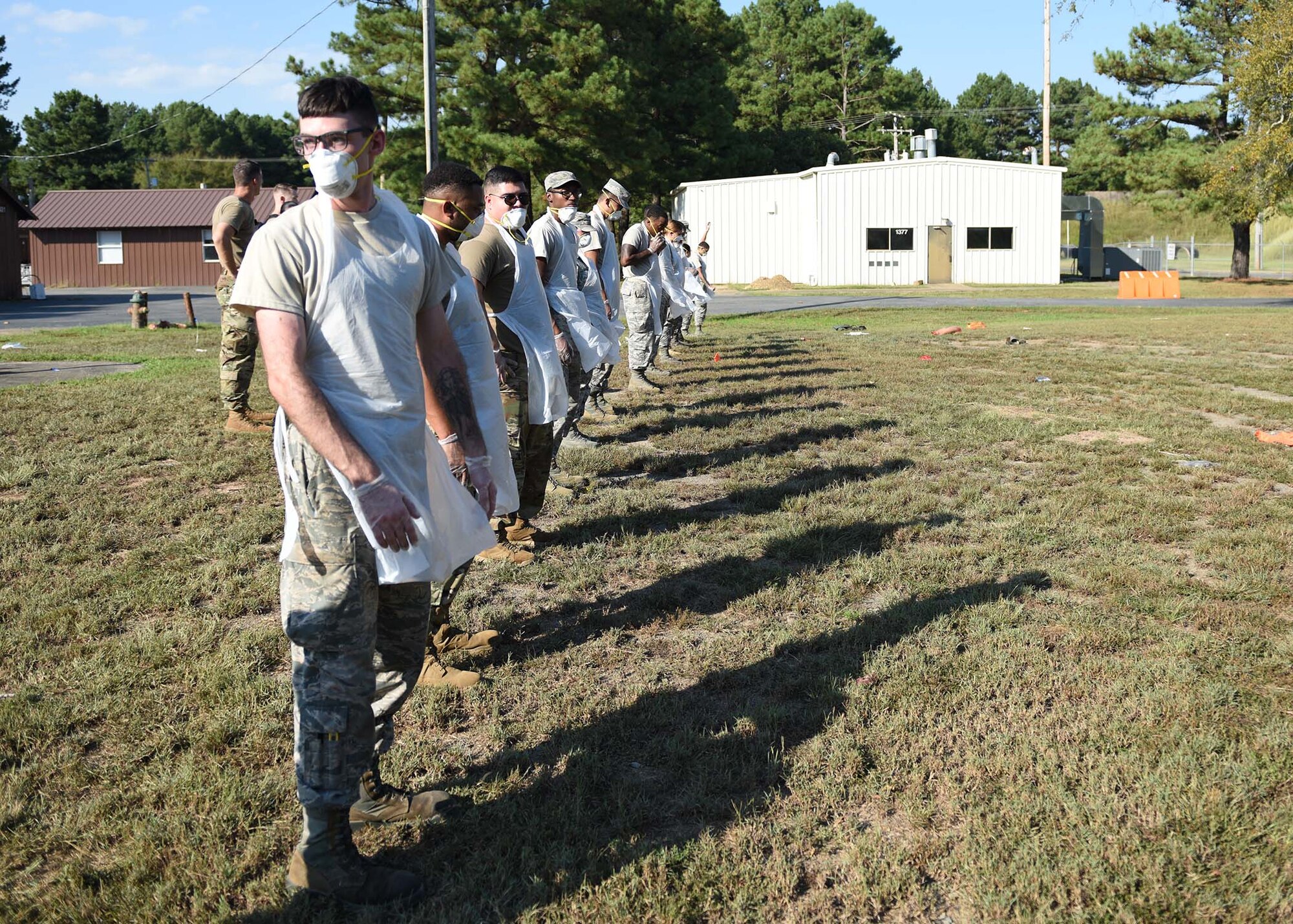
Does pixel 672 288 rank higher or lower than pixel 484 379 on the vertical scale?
higher

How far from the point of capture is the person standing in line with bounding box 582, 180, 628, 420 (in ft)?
28.0

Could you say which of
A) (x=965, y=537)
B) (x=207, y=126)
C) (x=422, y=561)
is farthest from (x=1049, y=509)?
(x=207, y=126)

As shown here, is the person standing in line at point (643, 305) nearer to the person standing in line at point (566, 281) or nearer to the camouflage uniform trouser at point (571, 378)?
the camouflage uniform trouser at point (571, 378)

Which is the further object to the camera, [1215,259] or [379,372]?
[1215,259]

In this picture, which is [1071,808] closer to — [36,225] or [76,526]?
[76,526]

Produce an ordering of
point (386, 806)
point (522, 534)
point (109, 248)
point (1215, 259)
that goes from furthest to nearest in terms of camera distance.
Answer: point (1215, 259)
point (109, 248)
point (522, 534)
point (386, 806)

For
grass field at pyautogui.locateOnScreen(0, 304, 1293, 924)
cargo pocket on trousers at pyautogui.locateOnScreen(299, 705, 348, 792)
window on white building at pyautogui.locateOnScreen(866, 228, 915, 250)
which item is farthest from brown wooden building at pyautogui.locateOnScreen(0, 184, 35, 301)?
cargo pocket on trousers at pyautogui.locateOnScreen(299, 705, 348, 792)

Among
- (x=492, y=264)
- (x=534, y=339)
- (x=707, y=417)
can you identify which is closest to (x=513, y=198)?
(x=492, y=264)

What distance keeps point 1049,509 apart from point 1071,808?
388 cm

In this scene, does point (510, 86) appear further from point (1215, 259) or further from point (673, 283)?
point (1215, 259)

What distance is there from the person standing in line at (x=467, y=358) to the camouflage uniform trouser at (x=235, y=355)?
185 inches

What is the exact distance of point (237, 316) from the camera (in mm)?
9031

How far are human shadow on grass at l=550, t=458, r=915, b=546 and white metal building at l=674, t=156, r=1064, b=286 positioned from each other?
32489 millimetres

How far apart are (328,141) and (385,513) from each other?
0.97 m
